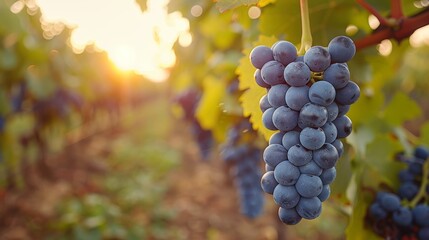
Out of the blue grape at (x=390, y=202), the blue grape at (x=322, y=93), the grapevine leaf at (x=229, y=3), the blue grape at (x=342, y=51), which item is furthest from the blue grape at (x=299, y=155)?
the blue grape at (x=390, y=202)

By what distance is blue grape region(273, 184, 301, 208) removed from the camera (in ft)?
2.67

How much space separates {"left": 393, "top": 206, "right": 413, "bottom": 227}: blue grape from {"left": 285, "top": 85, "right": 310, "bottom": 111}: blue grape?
2.52 feet

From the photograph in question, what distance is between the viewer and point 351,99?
85cm

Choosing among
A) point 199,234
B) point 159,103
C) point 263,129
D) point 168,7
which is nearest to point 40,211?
point 199,234

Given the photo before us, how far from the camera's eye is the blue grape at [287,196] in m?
0.81

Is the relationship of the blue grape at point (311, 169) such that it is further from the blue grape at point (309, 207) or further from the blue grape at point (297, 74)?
the blue grape at point (297, 74)

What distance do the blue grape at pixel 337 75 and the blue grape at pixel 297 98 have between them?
0.19 ft

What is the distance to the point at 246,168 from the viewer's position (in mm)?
2301

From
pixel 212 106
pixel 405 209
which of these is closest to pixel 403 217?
→ pixel 405 209

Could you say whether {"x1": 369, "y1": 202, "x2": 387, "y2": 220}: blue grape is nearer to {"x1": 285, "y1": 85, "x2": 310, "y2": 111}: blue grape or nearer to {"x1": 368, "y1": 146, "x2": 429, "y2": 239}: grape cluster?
{"x1": 368, "y1": 146, "x2": 429, "y2": 239}: grape cluster

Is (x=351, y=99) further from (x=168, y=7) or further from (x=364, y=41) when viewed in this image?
(x=168, y=7)

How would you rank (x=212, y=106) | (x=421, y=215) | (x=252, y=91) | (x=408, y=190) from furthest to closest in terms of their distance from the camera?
(x=212, y=106) < (x=408, y=190) < (x=421, y=215) < (x=252, y=91)

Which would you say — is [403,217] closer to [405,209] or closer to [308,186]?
[405,209]

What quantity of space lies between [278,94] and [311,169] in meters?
0.17
